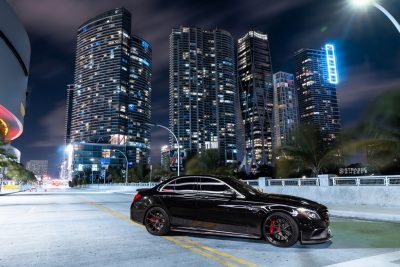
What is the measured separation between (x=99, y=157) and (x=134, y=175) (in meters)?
90.8

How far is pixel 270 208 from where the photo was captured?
717 cm

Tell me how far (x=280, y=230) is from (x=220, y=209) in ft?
4.52

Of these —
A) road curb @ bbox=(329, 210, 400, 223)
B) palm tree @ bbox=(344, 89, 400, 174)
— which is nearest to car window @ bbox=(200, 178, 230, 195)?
road curb @ bbox=(329, 210, 400, 223)

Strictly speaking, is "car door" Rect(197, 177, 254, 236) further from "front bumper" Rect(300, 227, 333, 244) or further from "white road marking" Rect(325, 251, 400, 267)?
"white road marking" Rect(325, 251, 400, 267)

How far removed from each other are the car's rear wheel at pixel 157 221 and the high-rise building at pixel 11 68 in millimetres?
53311

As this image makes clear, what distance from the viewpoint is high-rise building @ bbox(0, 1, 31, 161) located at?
60094 mm

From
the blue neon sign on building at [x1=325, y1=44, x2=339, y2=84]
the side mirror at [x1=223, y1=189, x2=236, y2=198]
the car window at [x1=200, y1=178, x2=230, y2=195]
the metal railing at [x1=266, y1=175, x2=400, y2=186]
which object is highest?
the blue neon sign on building at [x1=325, y1=44, x2=339, y2=84]

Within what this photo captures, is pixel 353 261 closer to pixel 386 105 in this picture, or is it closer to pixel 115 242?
pixel 115 242

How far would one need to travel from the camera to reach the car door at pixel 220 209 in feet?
24.3

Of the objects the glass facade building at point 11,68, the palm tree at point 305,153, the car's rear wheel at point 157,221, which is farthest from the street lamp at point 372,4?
the glass facade building at point 11,68

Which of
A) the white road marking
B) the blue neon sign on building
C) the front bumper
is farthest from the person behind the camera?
the blue neon sign on building

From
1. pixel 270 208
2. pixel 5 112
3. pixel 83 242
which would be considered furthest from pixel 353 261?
pixel 5 112

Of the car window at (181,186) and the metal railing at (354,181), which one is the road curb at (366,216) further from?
the car window at (181,186)

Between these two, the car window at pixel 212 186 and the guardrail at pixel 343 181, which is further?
the guardrail at pixel 343 181
